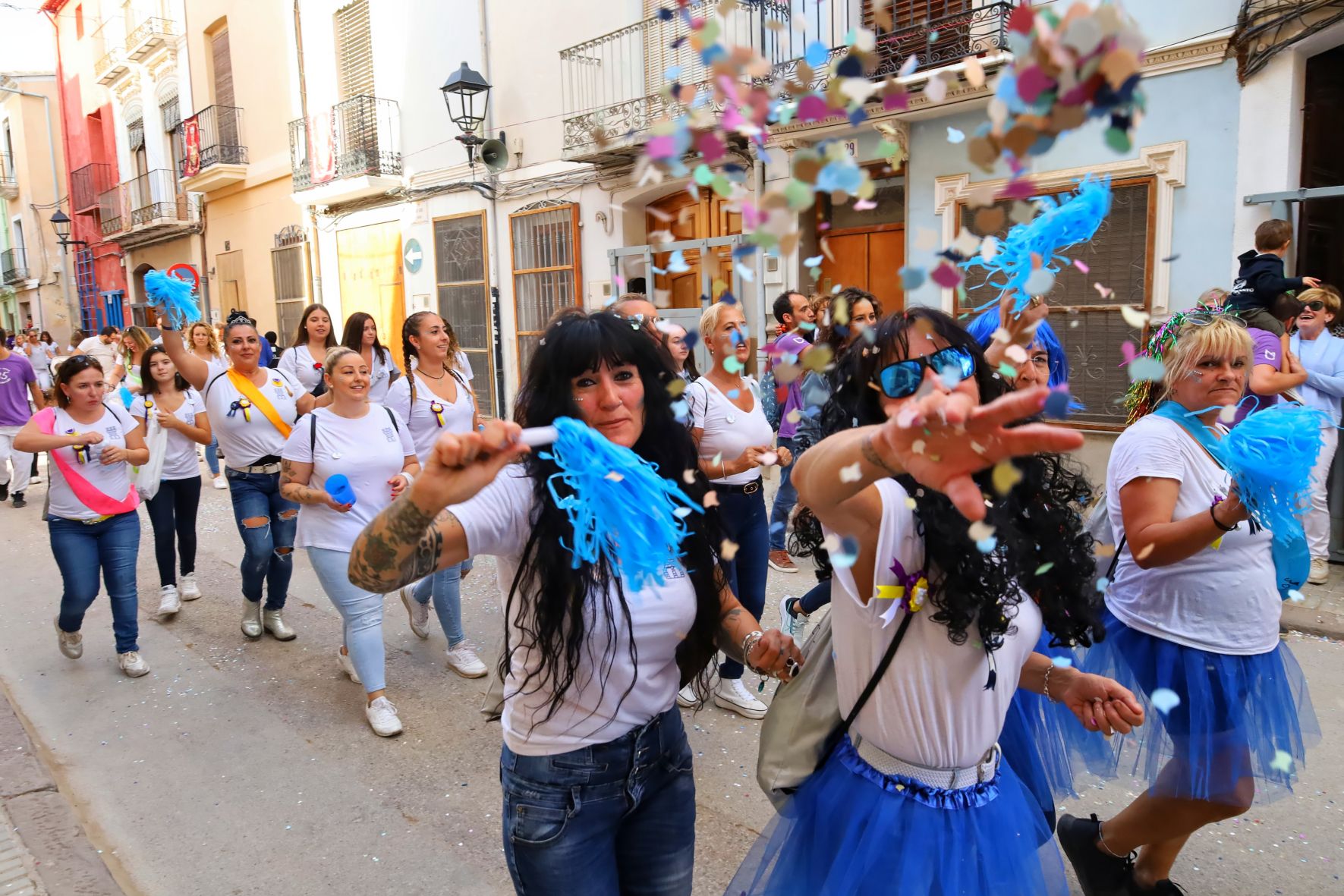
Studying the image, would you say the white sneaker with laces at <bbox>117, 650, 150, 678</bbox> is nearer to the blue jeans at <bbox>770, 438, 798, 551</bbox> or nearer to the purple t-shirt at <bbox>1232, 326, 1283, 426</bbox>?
the blue jeans at <bbox>770, 438, 798, 551</bbox>

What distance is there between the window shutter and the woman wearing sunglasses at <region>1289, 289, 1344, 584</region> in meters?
13.8

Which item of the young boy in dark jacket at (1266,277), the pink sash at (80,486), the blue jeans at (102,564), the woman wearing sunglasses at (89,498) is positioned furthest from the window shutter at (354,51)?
the young boy in dark jacket at (1266,277)

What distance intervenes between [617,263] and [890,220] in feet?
12.6

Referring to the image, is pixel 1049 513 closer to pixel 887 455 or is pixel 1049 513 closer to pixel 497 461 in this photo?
pixel 887 455

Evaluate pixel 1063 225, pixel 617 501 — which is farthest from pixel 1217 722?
pixel 617 501

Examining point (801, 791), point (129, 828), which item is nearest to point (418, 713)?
point (129, 828)

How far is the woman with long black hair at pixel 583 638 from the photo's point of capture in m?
1.69

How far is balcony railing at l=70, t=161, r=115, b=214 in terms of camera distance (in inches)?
964

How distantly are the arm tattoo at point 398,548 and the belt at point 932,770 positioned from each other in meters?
0.92

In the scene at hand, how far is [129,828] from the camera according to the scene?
3.17 m

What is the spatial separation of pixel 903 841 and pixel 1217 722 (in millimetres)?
1219

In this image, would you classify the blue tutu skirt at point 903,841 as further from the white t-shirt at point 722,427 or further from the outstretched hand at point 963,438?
the white t-shirt at point 722,427

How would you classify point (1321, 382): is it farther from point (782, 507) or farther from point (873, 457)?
point (873, 457)

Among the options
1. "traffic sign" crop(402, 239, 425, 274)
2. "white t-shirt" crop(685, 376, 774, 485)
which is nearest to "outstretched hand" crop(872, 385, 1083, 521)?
"white t-shirt" crop(685, 376, 774, 485)
